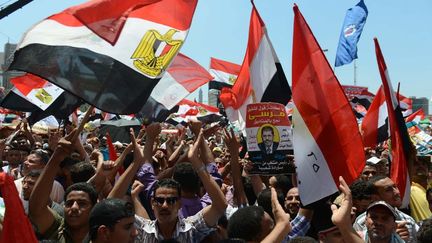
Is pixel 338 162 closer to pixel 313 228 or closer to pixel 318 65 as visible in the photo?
pixel 313 228

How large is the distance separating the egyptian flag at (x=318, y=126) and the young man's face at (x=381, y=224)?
63 centimetres

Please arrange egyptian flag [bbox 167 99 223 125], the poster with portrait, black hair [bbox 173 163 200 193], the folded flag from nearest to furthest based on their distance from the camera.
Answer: black hair [bbox 173 163 200 193] < the poster with portrait < the folded flag < egyptian flag [bbox 167 99 223 125]

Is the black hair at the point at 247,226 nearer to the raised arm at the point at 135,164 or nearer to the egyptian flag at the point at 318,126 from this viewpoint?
the egyptian flag at the point at 318,126

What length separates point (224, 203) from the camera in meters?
4.14

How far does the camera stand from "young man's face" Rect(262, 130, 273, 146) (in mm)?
5344

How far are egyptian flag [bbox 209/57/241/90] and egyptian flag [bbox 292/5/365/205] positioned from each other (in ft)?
25.1

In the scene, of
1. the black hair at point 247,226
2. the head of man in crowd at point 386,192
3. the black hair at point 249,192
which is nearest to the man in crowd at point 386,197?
the head of man in crowd at point 386,192

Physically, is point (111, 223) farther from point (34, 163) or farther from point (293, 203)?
point (34, 163)

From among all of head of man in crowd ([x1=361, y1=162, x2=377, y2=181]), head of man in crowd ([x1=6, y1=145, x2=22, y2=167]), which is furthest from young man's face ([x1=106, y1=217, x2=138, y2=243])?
head of man in crowd ([x1=6, y1=145, x2=22, y2=167])

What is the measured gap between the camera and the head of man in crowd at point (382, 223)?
3705 millimetres

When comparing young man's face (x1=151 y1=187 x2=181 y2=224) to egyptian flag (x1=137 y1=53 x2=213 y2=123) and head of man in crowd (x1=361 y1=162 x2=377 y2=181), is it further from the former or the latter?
head of man in crowd (x1=361 y1=162 x2=377 y2=181)

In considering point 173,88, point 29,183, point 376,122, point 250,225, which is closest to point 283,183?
point 173,88

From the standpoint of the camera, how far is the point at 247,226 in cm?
357

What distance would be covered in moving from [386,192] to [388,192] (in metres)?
0.02
